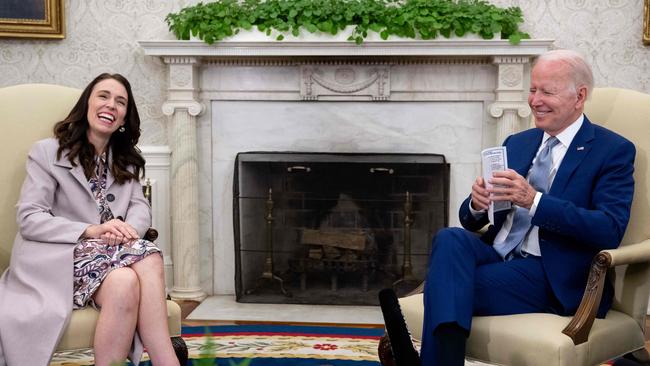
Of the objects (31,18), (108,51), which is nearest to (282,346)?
(108,51)

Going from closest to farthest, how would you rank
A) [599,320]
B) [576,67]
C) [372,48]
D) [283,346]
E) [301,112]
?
[599,320] < [576,67] < [283,346] < [372,48] < [301,112]

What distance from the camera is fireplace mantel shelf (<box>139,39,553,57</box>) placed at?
4512mm

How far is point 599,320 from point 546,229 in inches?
13.5

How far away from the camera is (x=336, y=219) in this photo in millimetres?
4902

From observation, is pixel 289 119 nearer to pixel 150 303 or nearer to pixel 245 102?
pixel 245 102

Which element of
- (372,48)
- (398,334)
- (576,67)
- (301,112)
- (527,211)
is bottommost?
(398,334)

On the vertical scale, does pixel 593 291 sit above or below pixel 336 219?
above

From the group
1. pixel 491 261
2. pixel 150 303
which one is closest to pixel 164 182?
pixel 150 303

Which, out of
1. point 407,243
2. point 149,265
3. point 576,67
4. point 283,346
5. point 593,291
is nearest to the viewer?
point 593,291

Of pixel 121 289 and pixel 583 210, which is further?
pixel 121 289

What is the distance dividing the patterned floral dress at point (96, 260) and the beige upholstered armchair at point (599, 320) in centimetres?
95

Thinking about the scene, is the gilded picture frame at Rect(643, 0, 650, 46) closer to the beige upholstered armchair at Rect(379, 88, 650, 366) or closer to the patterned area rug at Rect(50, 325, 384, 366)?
the beige upholstered armchair at Rect(379, 88, 650, 366)

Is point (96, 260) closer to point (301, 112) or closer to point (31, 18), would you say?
point (301, 112)

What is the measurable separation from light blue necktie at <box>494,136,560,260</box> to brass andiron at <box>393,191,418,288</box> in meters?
1.94
